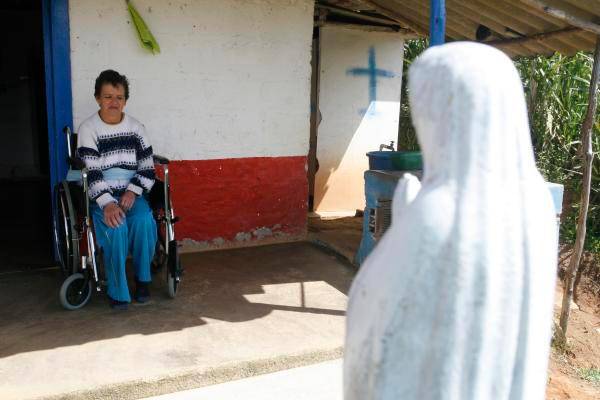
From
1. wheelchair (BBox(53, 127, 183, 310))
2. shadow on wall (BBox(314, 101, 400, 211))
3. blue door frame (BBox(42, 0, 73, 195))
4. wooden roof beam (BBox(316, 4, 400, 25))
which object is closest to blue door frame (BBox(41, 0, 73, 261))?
blue door frame (BBox(42, 0, 73, 195))

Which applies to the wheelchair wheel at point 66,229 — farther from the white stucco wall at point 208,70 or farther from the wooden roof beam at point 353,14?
the wooden roof beam at point 353,14

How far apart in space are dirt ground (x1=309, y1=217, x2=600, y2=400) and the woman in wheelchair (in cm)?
195

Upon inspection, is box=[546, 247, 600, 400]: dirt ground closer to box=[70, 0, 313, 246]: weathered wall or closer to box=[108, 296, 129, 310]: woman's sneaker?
box=[70, 0, 313, 246]: weathered wall

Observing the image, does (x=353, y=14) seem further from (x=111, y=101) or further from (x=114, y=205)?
(x=114, y=205)

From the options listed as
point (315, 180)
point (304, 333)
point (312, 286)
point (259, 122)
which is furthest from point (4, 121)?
point (304, 333)

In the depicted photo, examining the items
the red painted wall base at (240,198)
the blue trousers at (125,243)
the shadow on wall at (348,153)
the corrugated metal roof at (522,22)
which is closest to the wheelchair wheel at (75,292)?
the blue trousers at (125,243)

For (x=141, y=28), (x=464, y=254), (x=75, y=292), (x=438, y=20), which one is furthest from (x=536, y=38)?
(x=464, y=254)

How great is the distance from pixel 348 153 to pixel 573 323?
3325 mm

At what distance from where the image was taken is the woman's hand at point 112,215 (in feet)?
12.3

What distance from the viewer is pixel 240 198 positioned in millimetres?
5320

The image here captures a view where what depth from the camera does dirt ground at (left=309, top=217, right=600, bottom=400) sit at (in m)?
3.91

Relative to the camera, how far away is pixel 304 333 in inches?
143

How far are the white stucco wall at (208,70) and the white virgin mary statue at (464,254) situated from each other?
13.0ft

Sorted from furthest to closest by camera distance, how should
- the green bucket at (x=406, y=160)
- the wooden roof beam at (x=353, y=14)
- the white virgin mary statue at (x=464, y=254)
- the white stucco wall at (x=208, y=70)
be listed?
the wooden roof beam at (x=353, y=14) → the green bucket at (x=406, y=160) → the white stucco wall at (x=208, y=70) → the white virgin mary statue at (x=464, y=254)
